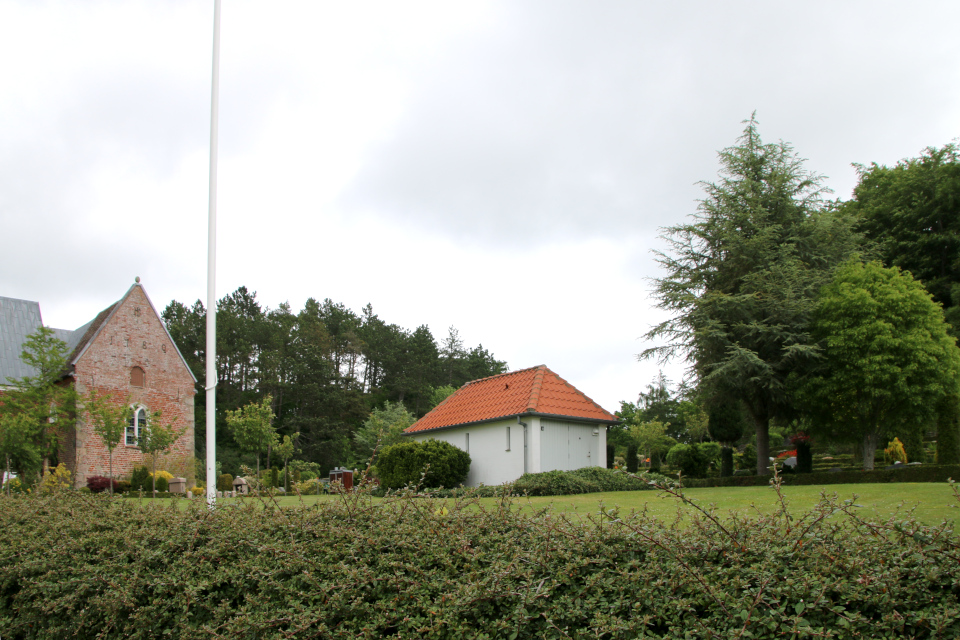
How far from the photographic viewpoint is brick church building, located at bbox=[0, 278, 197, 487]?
2812 centimetres

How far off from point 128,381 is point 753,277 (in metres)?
28.6

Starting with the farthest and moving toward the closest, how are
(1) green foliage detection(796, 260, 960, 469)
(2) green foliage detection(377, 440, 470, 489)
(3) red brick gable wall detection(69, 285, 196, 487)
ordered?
(3) red brick gable wall detection(69, 285, 196, 487) → (2) green foliage detection(377, 440, 470, 489) → (1) green foliage detection(796, 260, 960, 469)

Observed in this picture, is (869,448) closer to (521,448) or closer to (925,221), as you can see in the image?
(521,448)

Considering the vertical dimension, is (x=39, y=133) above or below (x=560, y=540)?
above

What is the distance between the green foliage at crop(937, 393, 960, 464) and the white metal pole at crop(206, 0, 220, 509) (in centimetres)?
2216

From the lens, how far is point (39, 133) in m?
8.63

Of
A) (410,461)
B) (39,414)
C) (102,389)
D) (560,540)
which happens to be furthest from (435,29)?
(102,389)

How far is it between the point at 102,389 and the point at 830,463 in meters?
34.2

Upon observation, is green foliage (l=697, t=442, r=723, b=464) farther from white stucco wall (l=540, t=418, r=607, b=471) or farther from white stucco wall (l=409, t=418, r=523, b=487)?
white stucco wall (l=409, t=418, r=523, b=487)

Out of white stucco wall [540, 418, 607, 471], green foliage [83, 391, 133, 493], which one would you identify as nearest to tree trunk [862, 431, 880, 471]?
white stucco wall [540, 418, 607, 471]

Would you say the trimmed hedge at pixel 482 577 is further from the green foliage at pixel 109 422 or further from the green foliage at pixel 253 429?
the green foliage at pixel 253 429

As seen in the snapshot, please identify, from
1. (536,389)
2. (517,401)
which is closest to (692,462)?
(536,389)

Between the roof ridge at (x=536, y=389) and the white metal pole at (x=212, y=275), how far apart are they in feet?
44.9

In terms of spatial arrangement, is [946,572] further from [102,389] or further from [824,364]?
[102,389]
